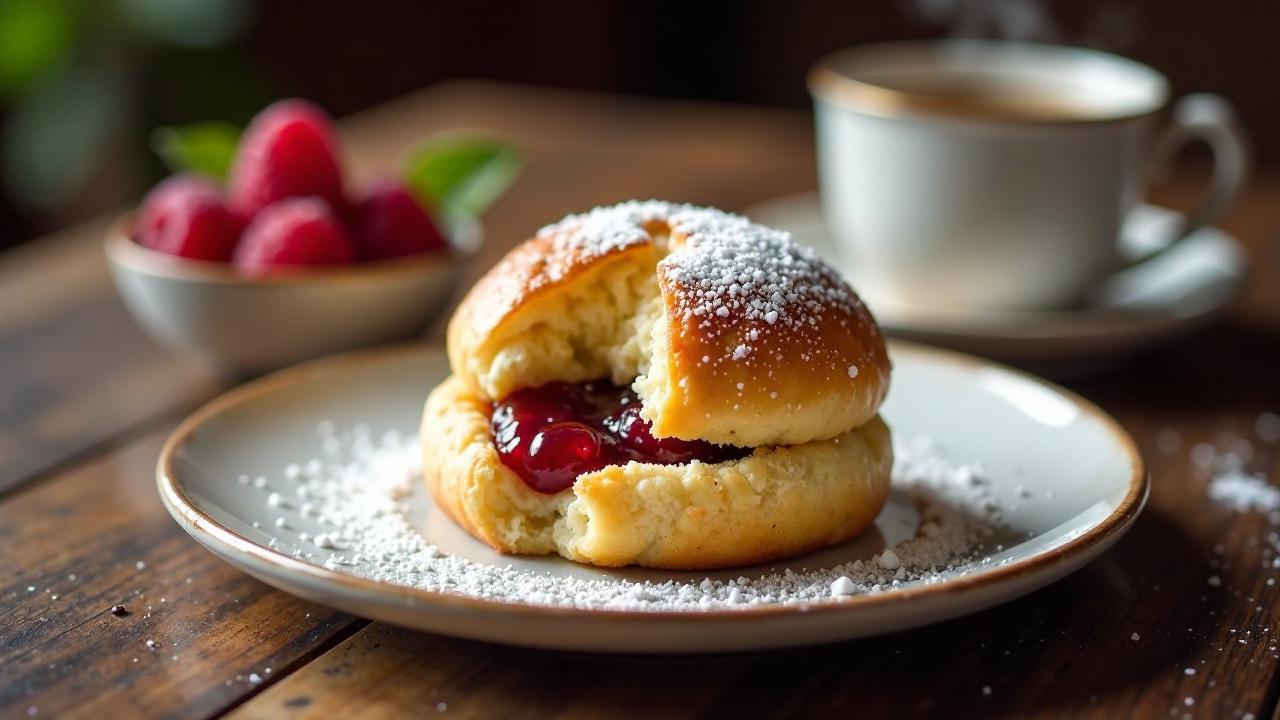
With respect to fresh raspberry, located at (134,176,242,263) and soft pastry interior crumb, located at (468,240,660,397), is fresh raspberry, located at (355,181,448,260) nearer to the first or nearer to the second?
fresh raspberry, located at (134,176,242,263)

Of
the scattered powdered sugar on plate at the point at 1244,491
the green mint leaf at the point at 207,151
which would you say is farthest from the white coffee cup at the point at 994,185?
the green mint leaf at the point at 207,151

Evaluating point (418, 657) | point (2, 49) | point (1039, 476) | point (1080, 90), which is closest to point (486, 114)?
point (2, 49)

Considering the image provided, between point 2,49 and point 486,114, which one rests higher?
point 2,49

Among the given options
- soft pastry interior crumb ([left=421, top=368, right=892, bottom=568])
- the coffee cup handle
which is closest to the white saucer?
the coffee cup handle

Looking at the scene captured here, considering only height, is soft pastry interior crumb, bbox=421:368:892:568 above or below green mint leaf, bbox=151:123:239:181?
below

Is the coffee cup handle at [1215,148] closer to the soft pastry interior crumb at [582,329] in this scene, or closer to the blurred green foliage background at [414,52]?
the blurred green foliage background at [414,52]

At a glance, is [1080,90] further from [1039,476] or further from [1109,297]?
[1039,476]

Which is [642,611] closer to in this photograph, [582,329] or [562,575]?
[562,575]
